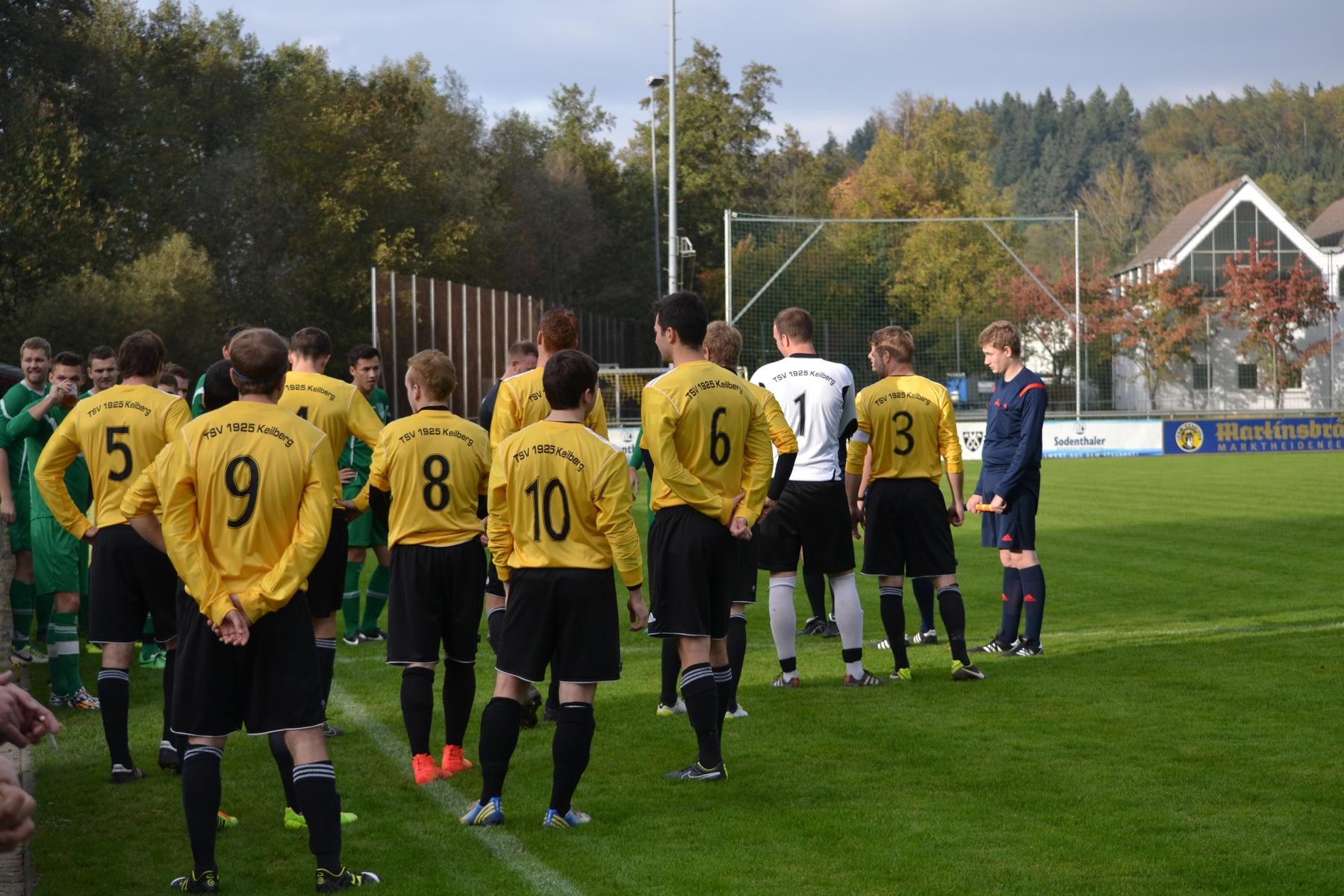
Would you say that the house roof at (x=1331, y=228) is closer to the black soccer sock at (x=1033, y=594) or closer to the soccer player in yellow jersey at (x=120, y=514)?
the black soccer sock at (x=1033, y=594)

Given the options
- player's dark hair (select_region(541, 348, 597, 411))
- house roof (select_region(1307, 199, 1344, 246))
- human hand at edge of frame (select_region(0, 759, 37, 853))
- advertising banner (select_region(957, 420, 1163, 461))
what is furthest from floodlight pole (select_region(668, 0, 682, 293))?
house roof (select_region(1307, 199, 1344, 246))

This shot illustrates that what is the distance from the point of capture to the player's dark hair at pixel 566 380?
221 inches

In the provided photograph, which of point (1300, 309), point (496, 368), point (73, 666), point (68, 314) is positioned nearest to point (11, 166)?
point (68, 314)

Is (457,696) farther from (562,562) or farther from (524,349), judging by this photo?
(524,349)

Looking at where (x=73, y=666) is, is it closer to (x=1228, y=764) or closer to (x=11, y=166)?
(x=1228, y=764)

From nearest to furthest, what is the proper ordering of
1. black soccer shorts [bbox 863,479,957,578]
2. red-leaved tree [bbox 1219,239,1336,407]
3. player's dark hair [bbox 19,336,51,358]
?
player's dark hair [bbox 19,336,51,358] < black soccer shorts [bbox 863,479,957,578] < red-leaved tree [bbox 1219,239,1336,407]

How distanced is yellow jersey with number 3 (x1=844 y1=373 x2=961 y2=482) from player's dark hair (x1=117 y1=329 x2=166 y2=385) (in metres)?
4.05

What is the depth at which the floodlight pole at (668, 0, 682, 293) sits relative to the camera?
1318 inches

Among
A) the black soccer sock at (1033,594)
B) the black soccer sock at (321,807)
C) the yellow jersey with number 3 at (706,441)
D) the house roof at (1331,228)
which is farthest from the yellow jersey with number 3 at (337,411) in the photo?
the house roof at (1331,228)

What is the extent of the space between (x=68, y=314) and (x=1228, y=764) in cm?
3376

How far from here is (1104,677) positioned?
8.65 meters

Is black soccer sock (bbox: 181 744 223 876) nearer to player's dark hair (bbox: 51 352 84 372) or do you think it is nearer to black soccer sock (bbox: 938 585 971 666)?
player's dark hair (bbox: 51 352 84 372)

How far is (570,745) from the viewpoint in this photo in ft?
18.1

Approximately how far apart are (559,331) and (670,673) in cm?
211
